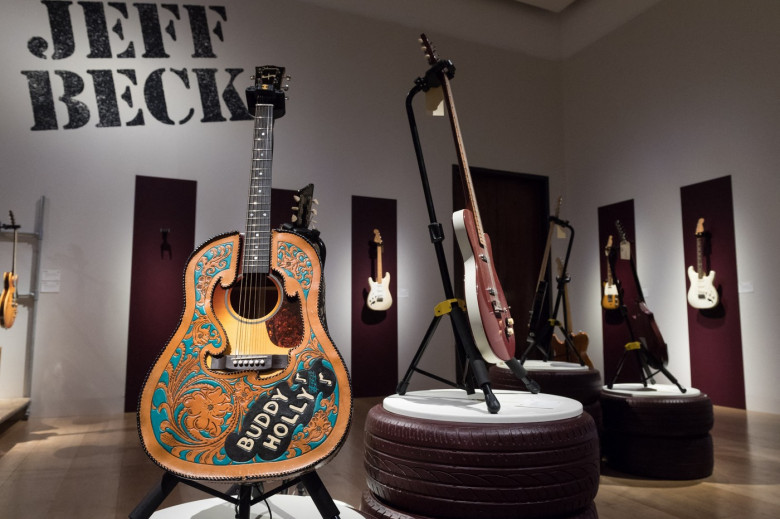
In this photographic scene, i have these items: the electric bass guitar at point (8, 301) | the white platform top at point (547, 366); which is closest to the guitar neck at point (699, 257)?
the white platform top at point (547, 366)

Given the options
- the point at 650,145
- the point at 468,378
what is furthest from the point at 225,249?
the point at 650,145

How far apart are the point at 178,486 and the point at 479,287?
1.69m

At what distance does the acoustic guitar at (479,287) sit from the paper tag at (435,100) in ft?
0.11

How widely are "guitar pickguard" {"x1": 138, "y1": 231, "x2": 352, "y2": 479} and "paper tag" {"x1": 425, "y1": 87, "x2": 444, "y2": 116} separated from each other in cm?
78

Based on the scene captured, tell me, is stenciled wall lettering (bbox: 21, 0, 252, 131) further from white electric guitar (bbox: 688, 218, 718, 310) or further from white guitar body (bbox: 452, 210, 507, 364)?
white electric guitar (bbox: 688, 218, 718, 310)

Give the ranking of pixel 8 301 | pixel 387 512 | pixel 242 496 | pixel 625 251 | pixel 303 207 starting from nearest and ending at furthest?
pixel 242 496, pixel 387 512, pixel 303 207, pixel 625 251, pixel 8 301

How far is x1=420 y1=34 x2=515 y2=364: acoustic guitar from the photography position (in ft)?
4.75

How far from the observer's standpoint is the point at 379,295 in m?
5.22

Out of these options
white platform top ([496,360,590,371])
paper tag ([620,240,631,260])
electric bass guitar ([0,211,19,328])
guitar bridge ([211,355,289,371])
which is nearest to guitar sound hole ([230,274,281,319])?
guitar bridge ([211,355,289,371])

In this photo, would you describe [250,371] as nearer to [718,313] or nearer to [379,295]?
[379,295]

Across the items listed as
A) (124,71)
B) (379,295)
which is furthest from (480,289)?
(124,71)

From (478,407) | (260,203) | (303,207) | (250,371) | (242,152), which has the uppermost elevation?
(242,152)

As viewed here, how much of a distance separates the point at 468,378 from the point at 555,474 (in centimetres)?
50

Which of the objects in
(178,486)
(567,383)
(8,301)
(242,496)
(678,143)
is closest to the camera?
(242,496)
